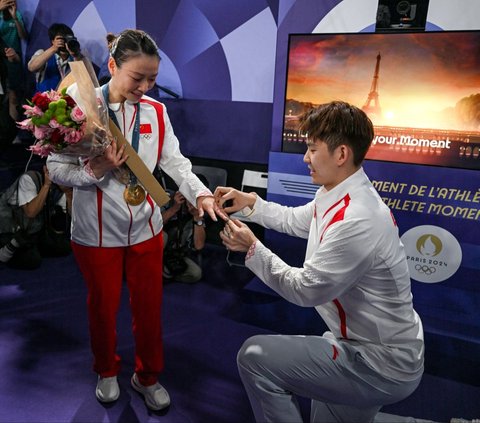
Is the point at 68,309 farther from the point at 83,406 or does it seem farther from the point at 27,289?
the point at 83,406

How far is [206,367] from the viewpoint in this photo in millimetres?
2674

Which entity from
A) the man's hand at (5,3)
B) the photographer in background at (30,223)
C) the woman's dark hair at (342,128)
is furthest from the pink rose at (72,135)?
the man's hand at (5,3)

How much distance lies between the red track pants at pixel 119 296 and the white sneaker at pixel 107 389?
0.11ft

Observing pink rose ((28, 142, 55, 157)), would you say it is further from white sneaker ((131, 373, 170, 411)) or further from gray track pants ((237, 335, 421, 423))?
white sneaker ((131, 373, 170, 411))

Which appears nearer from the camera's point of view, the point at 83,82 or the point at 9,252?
the point at 83,82

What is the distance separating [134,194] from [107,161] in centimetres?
25

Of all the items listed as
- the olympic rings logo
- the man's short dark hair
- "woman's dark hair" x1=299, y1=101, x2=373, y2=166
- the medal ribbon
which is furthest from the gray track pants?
the man's short dark hair

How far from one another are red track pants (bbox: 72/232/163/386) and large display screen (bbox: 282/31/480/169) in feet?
5.69

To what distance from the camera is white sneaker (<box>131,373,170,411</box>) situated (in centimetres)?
226

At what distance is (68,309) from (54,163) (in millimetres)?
1749

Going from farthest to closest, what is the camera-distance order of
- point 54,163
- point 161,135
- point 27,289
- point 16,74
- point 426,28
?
Answer: point 16,74 < point 27,289 < point 426,28 < point 161,135 < point 54,163

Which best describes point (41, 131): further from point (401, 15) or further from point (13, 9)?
point (13, 9)

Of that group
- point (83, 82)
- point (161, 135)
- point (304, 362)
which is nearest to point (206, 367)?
point (304, 362)

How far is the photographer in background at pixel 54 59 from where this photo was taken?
4.60 metres
